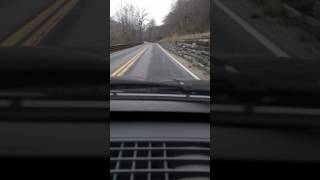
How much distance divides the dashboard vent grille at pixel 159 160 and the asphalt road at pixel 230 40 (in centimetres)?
104

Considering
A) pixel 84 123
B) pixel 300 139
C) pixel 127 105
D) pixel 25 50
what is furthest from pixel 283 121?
pixel 25 50

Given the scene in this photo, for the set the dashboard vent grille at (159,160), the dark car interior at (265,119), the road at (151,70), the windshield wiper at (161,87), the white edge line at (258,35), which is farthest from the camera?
the white edge line at (258,35)

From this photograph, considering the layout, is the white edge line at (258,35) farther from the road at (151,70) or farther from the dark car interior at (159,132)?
the dark car interior at (159,132)

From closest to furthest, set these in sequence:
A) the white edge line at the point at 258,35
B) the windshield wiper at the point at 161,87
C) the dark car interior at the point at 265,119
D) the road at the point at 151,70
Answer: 1. the dark car interior at the point at 265,119
2. the windshield wiper at the point at 161,87
3. the road at the point at 151,70
4. the white edge line at the point at 258,35

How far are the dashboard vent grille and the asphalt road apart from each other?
104cm

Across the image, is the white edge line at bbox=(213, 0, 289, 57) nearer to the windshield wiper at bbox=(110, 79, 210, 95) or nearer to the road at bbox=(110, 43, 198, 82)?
the road at bbox=(110, 43, 198, 82)

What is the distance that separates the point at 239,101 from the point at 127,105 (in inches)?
29.7

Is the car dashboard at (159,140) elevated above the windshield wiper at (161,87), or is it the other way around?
the windshield wiper at (161,87)

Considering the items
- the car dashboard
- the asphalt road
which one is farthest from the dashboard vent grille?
the asphalt road

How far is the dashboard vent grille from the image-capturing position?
1.73 metres

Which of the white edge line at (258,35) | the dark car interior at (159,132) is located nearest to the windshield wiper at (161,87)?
the dark car interior at (159,132)

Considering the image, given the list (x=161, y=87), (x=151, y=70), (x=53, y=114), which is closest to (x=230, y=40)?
(x=151, y=70)

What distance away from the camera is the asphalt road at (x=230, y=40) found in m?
3.24

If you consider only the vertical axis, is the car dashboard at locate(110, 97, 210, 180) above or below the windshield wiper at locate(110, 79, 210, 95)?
below
